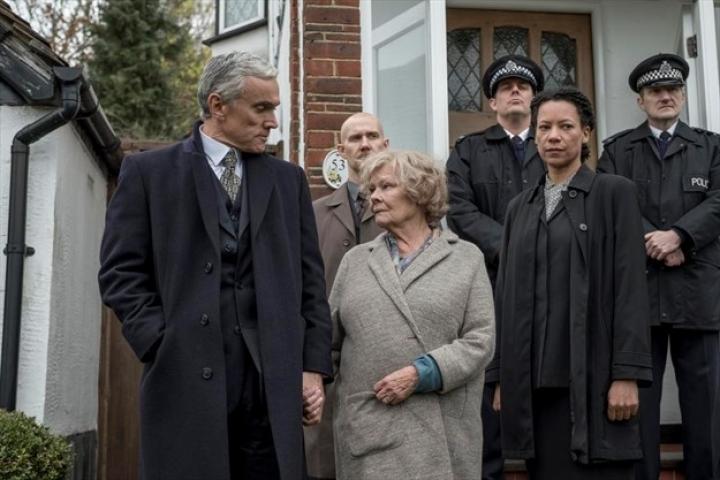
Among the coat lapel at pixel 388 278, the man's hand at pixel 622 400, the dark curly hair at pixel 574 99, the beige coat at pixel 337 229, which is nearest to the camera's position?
the coat lapel at pixel 388 278

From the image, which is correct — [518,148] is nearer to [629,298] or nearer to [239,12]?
[629,298]

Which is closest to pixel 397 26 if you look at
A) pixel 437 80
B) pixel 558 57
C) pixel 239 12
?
pixel 437 80

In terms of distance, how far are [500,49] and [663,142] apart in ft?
7.04

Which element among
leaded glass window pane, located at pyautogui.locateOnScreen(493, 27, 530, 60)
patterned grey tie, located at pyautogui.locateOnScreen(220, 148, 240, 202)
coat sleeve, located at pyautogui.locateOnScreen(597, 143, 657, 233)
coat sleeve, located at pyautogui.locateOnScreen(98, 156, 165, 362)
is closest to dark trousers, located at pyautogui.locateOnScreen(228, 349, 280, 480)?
coat sleeve, located at pyautogui.locateOnScreen(98, 156, 165, 362)

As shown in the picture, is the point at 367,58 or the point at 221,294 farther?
the point at 367,58

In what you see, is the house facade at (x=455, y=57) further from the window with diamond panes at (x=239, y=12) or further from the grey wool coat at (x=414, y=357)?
the window with diamond panes at (x=239, y=12)

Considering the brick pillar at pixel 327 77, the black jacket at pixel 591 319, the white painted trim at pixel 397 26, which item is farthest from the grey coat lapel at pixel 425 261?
the white painted trim at pixel 397 26

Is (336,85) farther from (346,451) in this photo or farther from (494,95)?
(346,451)

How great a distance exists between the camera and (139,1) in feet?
63.5

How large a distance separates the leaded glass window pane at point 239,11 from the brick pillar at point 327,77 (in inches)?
261

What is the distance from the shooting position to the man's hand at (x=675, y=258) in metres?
4.62

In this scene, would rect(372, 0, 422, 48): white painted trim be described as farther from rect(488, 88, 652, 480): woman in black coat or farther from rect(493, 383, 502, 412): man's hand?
rect(493, 383, 502, 412): man's hand

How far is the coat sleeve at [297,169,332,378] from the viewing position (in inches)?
121

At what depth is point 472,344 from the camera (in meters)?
3.31
